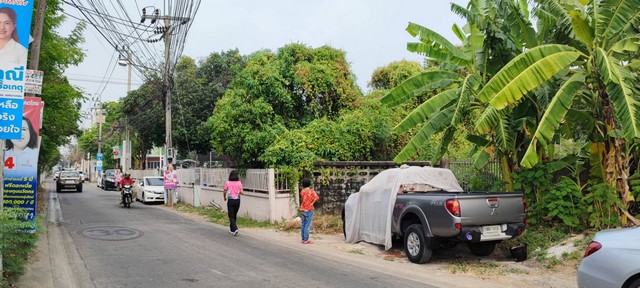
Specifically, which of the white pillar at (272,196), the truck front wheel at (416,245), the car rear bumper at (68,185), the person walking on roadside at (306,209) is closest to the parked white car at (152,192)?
the white pillar at (272,196)

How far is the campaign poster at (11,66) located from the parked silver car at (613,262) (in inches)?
288

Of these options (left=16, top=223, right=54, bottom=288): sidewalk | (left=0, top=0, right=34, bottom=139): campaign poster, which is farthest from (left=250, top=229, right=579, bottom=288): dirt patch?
(left=0, top=0, right=34, bottom=139): campaign poster

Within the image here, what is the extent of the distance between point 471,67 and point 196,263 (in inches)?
275

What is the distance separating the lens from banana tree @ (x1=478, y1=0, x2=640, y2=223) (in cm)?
796

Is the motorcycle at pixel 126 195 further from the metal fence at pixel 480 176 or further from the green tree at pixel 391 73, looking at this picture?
the metal fence at pixel 480 176

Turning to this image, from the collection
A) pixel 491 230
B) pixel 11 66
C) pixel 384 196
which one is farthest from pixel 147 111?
pixel 491 230

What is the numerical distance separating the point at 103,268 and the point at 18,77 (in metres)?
3.49

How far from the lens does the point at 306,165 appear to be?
15.0m

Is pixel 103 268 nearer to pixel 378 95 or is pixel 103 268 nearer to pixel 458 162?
pixel 458 162

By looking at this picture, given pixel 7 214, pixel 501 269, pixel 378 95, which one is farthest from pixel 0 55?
pixel 378 95

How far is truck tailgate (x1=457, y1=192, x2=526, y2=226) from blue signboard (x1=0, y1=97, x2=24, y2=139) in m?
6.84

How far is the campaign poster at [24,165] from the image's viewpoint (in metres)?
10.3

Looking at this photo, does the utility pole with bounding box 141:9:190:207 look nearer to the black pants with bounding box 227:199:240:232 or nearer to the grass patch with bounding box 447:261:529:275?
the black pants with bounding box 227:199:240:232

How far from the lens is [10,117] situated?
21.8 ft
